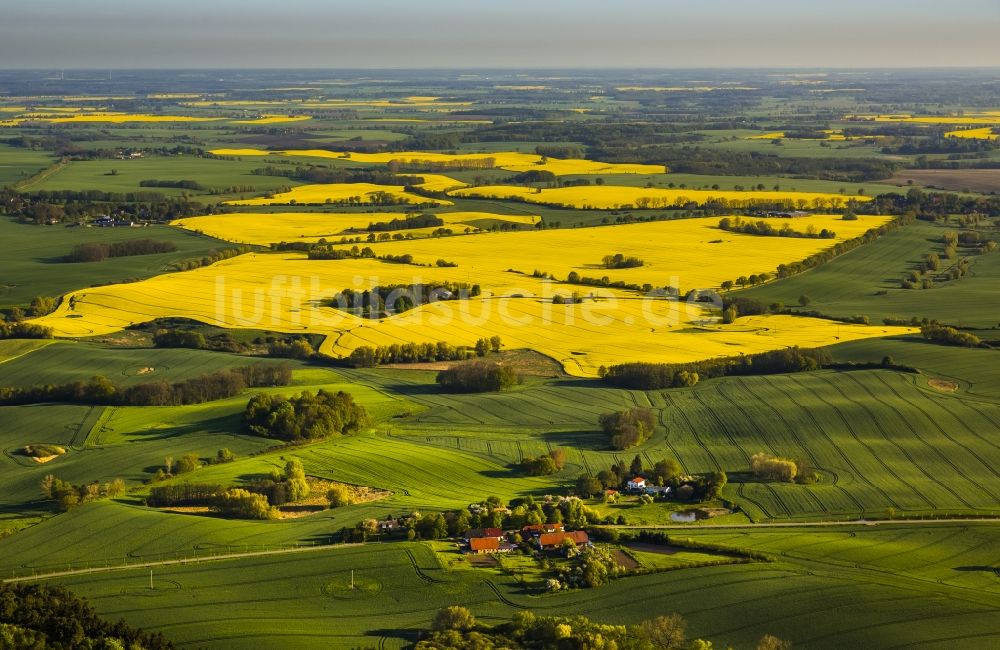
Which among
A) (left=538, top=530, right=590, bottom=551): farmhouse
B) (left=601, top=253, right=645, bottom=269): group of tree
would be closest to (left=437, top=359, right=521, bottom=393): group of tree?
(left=538, top=530, right=590, bottom=551): farmhouse

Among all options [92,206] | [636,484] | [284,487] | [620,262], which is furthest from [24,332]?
[92,206]

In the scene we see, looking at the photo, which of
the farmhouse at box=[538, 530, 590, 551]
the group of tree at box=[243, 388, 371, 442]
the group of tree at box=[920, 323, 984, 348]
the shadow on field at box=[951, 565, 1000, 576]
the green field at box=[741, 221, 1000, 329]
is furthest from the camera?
the green field at box=[741, 221, 1000, 329]

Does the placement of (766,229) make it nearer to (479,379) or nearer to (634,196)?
(634,196)

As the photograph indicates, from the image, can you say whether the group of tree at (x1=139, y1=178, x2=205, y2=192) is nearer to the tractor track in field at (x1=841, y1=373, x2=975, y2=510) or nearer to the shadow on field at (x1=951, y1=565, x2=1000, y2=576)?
the tractor track in field at (x1=841, y1=373, x2=975, y2=510)

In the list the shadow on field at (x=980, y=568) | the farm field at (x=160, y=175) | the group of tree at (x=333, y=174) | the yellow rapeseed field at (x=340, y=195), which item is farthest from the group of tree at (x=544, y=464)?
the group of tree at (x=333, y=174)

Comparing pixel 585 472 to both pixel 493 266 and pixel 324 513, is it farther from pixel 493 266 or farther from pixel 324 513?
pixel 493 266

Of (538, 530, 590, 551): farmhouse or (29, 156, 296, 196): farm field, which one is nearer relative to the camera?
(538, 530, 590, 551): farmhouse

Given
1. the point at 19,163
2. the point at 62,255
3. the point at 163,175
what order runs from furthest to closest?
Answer: the point at 19,163 → the point at 163,175 → the point at 62,255
